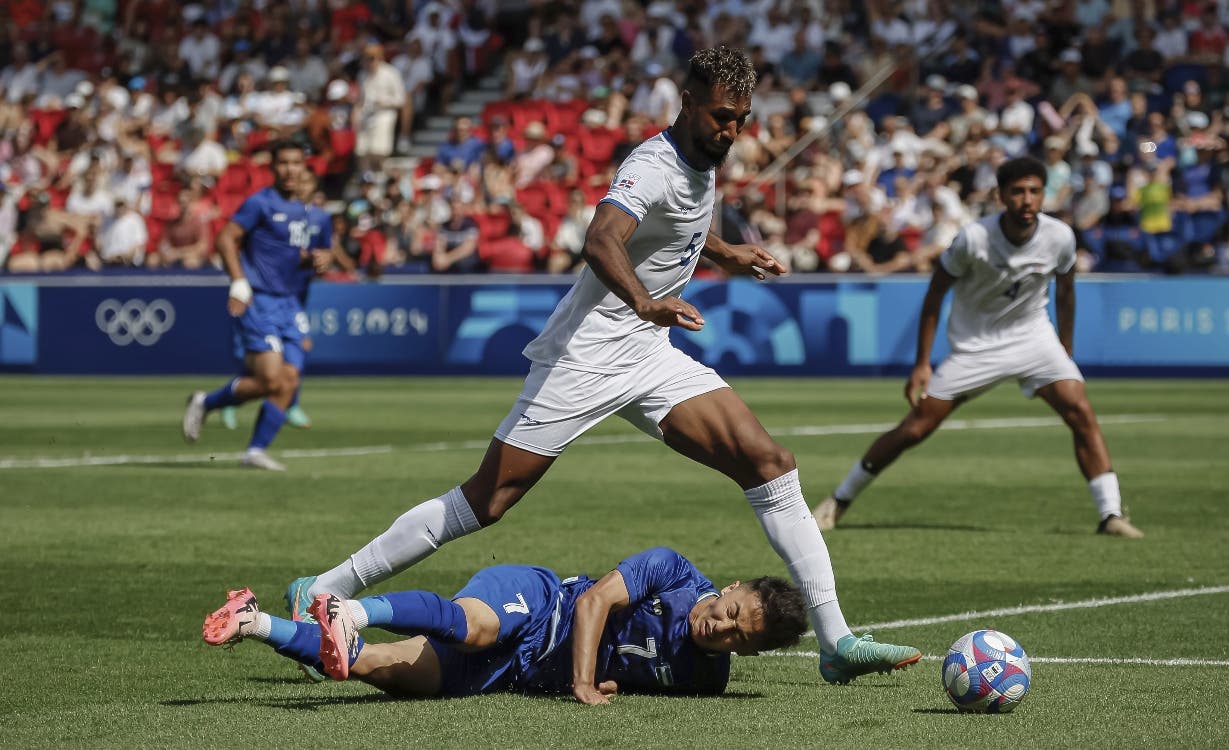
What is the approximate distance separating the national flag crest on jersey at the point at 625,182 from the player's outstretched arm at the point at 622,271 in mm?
79

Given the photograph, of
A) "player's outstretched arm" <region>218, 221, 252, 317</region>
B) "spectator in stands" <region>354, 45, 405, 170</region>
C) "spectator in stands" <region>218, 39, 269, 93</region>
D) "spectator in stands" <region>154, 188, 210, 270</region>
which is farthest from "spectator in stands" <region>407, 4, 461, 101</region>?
"player's outstretched arm" <region>218, 221, 252, 317</region>

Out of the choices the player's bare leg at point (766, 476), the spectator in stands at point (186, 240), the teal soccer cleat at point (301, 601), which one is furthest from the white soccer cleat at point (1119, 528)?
the spectator in stands at point (186, 240)

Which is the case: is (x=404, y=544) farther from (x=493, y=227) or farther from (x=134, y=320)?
(x=134, y=320)

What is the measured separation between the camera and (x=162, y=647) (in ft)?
23.4

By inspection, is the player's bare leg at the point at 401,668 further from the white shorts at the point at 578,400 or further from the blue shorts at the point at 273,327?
A: the blue shorts at the point at 273,327

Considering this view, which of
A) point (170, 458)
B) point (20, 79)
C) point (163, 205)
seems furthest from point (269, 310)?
point (20, 79)

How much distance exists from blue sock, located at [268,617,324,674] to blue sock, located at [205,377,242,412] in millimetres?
8685

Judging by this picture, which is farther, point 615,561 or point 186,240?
point 186,240

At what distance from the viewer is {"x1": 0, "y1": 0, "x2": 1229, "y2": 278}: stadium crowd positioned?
25.7 meters

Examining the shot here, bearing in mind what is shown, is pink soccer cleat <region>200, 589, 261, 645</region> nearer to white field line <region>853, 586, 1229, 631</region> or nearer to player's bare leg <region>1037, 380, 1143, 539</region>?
white field line <region>853, 586, 1229, 631</region>

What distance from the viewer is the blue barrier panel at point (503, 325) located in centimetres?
2425

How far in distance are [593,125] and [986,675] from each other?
23897mm

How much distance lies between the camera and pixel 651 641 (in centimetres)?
620

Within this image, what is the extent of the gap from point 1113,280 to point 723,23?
953cm
